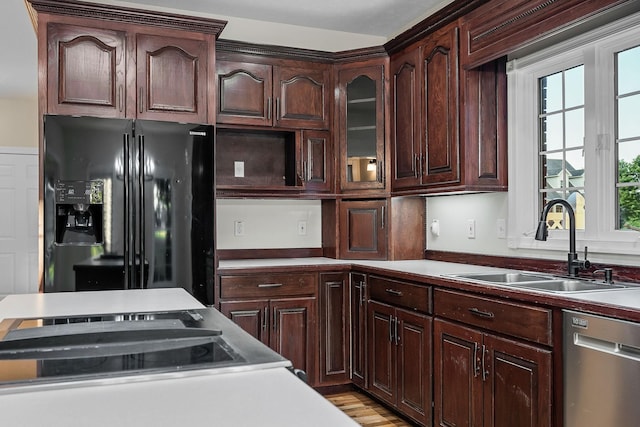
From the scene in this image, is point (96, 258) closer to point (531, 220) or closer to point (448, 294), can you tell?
point (448, 294)

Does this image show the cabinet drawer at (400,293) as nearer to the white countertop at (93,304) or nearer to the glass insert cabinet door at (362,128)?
the glass insert cabinet door at (362,128)

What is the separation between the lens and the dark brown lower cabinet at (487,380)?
214 cm

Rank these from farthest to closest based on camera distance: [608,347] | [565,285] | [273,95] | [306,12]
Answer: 1. [306,12]
2. [273,95]
3. [565,285]
4. [608,347]

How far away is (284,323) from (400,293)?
841mm

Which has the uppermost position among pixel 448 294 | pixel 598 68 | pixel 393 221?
pixel 598 68

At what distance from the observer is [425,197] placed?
3979mm

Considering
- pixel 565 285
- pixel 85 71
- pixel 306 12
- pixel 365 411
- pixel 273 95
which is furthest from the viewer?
pixel 306 12

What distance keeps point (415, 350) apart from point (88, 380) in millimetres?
2318

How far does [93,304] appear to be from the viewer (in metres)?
1.71

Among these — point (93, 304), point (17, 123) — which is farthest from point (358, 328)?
point (17, 123)

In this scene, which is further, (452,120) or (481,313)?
(452,120)

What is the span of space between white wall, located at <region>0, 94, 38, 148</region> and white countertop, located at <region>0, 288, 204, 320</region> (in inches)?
220

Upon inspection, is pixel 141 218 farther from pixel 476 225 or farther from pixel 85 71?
pixel 476 225

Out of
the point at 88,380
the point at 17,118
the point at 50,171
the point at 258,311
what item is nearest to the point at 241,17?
the point at 50,171
